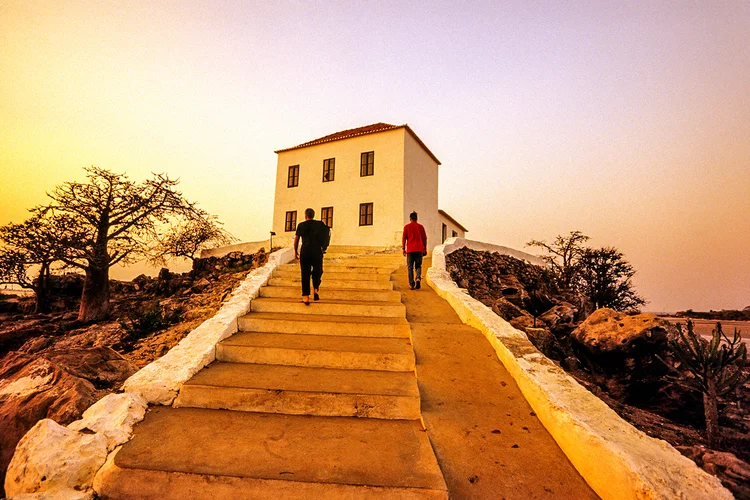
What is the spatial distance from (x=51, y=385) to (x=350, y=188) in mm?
15441

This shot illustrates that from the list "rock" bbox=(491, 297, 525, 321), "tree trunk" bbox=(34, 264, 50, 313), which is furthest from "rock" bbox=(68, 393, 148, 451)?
"tree trunk" bbox=(34, 264, 50, 313)

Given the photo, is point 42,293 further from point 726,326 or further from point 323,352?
point 726,326

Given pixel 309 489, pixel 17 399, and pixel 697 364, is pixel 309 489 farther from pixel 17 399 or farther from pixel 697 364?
pixel 697 364

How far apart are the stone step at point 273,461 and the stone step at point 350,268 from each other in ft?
16.7

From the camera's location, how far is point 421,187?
1852 centimetres

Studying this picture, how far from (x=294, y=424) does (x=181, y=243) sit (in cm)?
1824

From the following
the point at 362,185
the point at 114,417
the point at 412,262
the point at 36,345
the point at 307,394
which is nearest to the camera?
the point at 114,417

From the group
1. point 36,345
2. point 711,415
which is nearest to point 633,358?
point 711,415

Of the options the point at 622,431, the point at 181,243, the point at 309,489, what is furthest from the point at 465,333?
the point at 181,243

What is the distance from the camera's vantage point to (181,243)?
17922 mm

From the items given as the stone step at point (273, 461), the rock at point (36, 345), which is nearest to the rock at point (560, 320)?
the stone step at point (273, 461)

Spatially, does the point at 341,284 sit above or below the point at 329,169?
below

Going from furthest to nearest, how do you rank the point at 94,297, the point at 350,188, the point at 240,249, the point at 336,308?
the point at 350,188, the point at 240,249, the point at 94,297, the point at 336,308

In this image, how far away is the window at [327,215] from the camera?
18.0m
